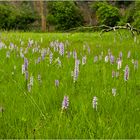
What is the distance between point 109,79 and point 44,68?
1.31 m

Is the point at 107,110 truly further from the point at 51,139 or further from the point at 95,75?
the point at 95,75

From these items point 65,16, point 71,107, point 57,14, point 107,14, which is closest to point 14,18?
point 57,14

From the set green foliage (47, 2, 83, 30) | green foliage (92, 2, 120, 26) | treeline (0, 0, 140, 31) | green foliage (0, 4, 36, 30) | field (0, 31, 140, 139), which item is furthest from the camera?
green foliage (47, 2, 83, 30)

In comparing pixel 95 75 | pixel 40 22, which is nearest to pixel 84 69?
pixel 95 75

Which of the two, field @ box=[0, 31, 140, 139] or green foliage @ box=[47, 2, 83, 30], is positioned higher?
green foliage @ box=[47, 2, 83, 30]

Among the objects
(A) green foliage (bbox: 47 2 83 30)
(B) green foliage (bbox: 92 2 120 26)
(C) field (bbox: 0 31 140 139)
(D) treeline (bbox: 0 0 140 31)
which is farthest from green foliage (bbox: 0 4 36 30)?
(C) field (bbox: 0 31 140 139)

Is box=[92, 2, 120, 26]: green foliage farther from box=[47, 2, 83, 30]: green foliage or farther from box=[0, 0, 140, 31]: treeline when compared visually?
box=[47, 2, 83, 30]: green foliage

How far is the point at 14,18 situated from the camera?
38.7 m

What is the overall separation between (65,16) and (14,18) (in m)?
5.68

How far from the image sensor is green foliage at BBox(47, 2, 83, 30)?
40.1m

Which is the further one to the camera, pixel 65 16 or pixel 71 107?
pixel 65 16

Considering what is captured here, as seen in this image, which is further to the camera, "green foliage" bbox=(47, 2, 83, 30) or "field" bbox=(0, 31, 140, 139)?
"green foliage" bbox=(47, 2, 83, 30)

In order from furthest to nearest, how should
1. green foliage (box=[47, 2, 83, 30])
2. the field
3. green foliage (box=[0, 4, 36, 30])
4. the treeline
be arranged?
green foliage (box=[47, 2, 83, 30]), green foliage (box=[0, 4, 36, 30]), the treeline, the field

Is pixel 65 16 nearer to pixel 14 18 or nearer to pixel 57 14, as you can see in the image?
pixel 57 14
